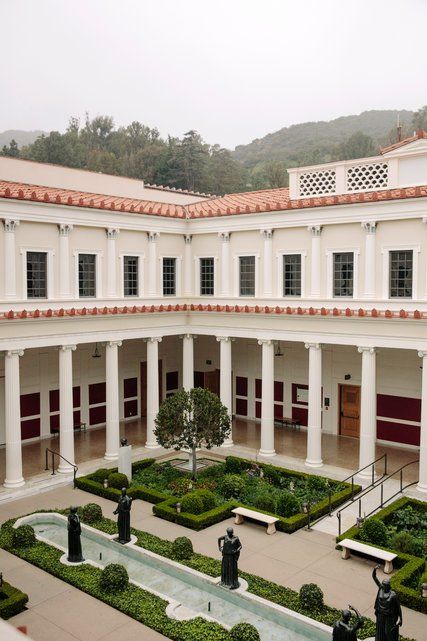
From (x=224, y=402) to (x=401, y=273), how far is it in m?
9.21

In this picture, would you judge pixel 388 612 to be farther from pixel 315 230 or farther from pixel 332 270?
pixel 315 230

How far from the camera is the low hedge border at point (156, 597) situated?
12.0 m

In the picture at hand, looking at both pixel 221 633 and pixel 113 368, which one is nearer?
→ pixel 221 633

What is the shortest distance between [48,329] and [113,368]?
11.6 feet

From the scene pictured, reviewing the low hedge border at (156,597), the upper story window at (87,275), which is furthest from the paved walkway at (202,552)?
the upper story window at (87,275)

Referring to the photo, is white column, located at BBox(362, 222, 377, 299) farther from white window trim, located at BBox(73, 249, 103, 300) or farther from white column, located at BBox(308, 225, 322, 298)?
white window trim, located at BBox(73, 249, 103, 300)

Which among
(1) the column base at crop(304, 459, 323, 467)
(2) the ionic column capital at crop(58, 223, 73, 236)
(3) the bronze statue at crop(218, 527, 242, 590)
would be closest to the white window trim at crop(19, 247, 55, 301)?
(2) the ionic column capital at crop(58, 223, 73, 236)

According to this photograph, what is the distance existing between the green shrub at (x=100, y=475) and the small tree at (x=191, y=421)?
239 centimetres

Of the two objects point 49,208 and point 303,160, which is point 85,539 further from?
point 303,160

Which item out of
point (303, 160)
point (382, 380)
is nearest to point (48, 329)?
point (382, 380)

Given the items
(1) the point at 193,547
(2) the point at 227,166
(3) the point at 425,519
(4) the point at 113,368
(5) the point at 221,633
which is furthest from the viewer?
(2) the point at 227,166

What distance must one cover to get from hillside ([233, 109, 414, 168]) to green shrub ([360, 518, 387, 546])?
250 feet

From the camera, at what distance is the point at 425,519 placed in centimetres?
1762

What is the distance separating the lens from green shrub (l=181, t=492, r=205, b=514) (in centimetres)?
1812
